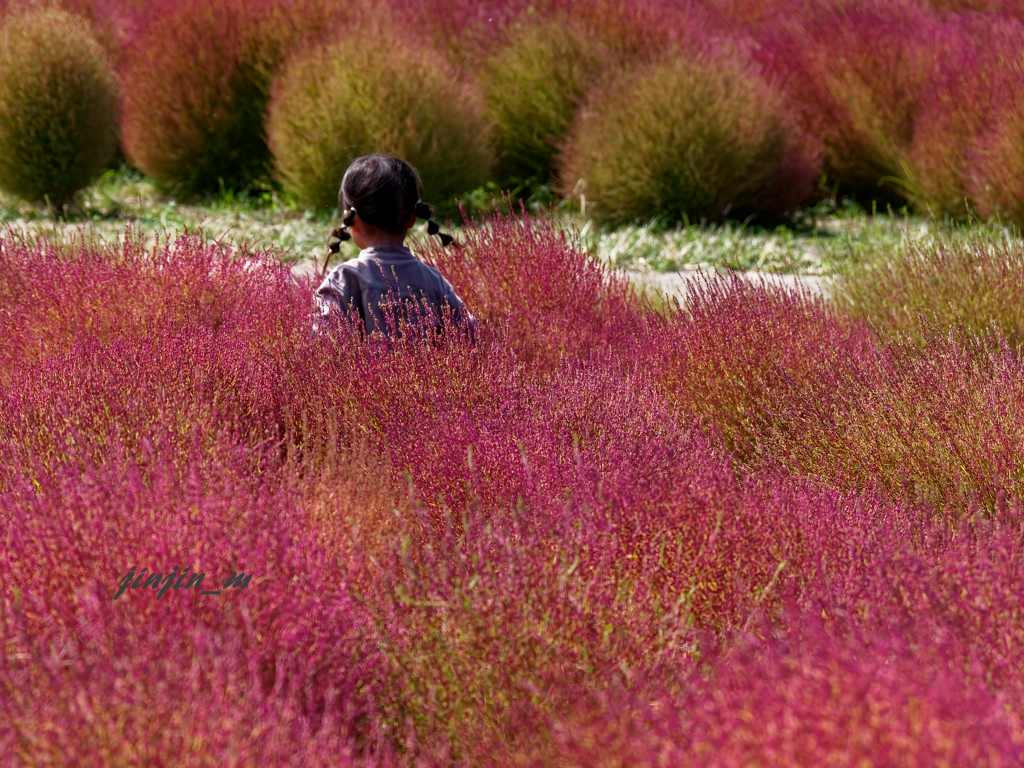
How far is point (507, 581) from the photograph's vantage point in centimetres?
186

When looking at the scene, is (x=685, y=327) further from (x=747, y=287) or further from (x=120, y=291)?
(x=120, y=291)

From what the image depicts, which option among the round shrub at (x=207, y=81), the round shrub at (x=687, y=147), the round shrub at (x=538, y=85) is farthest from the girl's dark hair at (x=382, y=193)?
the round shrub at (x=207, y=81)

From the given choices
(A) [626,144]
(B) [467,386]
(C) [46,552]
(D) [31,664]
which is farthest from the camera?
(A) [626,144]

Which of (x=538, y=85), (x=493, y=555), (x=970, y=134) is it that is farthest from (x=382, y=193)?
(x=538, y=85)

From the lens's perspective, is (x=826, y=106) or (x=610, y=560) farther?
(x=826, y=106)

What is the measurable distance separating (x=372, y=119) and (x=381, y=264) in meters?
4.26

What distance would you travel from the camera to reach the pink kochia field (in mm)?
1450

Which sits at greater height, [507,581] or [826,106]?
[507,581]

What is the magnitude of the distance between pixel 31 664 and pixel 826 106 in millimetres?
8346

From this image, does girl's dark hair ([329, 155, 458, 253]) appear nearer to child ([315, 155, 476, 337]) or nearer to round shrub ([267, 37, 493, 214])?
child ([315, 155, 476, 337])

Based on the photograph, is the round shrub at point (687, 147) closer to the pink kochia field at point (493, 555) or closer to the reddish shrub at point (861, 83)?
the reddish shrub at point (861, 83)

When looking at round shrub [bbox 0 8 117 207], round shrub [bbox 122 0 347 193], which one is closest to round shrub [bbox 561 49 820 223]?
round shrub [bbox 122 0 347 193]

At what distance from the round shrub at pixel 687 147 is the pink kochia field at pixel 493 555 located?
4188 mm

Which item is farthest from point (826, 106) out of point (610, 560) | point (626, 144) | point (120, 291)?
point (610, 560)
